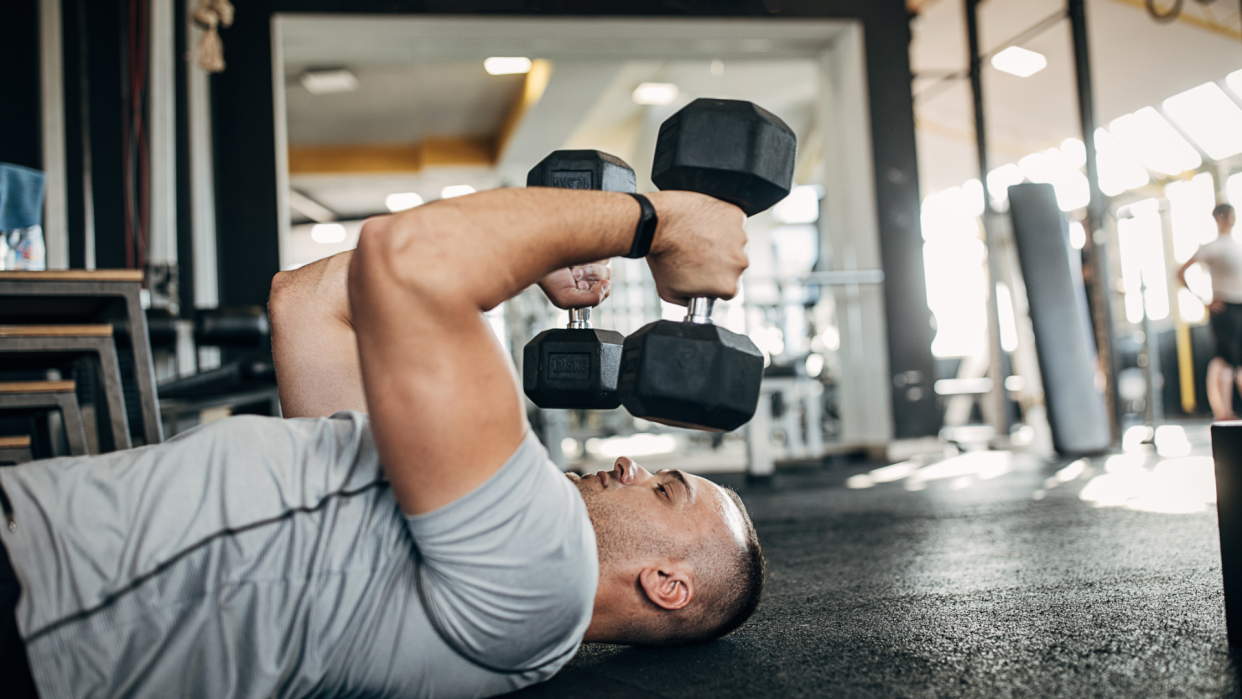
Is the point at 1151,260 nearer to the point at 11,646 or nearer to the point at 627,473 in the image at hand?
the point at 627,473

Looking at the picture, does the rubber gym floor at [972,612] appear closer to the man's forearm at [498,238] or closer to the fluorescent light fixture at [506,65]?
the man's forearm at [498,238]

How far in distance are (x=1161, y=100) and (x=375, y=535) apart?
9220mm

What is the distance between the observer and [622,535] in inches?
38.1

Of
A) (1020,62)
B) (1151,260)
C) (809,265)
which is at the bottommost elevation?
(1151,260)

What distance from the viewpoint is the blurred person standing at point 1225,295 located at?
446 cm

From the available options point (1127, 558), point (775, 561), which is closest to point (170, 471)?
point (775, 561)

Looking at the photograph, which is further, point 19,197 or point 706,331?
point 19,197

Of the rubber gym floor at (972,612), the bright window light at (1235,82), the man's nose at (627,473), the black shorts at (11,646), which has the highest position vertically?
the bright window light at (1235,82)

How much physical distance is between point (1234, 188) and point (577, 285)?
8.72 m

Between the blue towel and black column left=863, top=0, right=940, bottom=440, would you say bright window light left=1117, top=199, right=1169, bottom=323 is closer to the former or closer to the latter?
black column left=863, top=0, right=940, bottom=440

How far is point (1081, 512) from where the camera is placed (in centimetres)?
226

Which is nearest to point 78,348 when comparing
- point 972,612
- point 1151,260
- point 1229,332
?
point 972,612

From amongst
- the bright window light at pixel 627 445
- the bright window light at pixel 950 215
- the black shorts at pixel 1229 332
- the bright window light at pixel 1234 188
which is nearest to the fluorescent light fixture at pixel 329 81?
the bright window light at pixel 627 445

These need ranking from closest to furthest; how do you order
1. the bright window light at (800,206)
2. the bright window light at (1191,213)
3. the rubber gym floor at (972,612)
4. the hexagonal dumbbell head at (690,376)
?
the hexagonal dumbbell head at (690,376) → the rubber gym floor at (972,612) → the bright window light at (1191,213) → the bright window light at (800,206)
